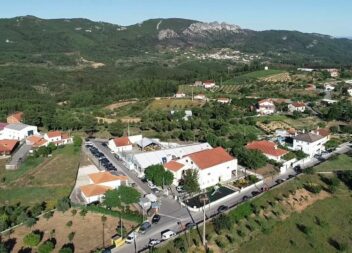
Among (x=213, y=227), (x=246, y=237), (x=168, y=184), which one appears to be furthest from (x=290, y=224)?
(x=168, y=184)

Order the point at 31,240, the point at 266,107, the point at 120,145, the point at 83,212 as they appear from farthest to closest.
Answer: the point at 266,107, the point at 120,145, the point at 83,212, the point at 31,240

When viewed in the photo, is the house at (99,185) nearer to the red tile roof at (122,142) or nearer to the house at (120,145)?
the house at (120,145)

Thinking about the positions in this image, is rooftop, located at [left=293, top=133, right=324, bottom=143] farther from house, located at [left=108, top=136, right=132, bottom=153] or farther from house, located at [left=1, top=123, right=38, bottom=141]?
house, located at [left=1, top=123, right=38, bottom=141]

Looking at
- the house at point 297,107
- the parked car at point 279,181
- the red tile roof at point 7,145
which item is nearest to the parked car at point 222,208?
Answer: the parked car at point 279,181

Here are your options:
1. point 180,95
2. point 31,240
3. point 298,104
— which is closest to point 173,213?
point 31,240

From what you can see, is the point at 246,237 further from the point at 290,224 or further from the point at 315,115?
the point at 315,115

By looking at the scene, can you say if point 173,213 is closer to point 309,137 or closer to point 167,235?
point 167,235

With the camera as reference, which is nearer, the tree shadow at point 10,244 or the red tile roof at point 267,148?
the tree shadow at point 10,244
